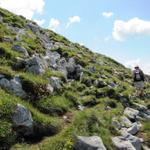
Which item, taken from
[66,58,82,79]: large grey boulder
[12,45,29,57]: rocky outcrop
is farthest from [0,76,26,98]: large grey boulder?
[66,58,82,79]: large grey boulder

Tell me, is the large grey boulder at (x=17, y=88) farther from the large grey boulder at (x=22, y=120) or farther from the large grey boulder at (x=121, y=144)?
the large grey boulder at (x=121, y=144)

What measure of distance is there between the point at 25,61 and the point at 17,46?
12.0 feet

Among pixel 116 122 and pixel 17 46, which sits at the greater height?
pixel 17 46

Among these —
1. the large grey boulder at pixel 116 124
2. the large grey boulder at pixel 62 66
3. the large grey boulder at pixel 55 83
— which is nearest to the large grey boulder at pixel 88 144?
the large grey boulder at pixel 116 124

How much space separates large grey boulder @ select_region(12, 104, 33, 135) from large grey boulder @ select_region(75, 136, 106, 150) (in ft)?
8.32

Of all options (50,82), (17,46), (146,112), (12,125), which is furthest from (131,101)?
(12,125)

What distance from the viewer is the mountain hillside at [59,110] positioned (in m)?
17.3

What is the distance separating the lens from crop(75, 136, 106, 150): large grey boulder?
656 inches

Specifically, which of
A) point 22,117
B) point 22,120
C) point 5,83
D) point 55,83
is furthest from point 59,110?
point 22,120

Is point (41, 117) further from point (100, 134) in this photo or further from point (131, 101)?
point (131, 101)

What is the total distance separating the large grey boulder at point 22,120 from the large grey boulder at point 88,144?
253 centimetres

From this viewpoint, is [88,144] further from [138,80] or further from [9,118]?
[138,80]

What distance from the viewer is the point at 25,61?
25891mm

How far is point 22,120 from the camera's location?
17719mm
